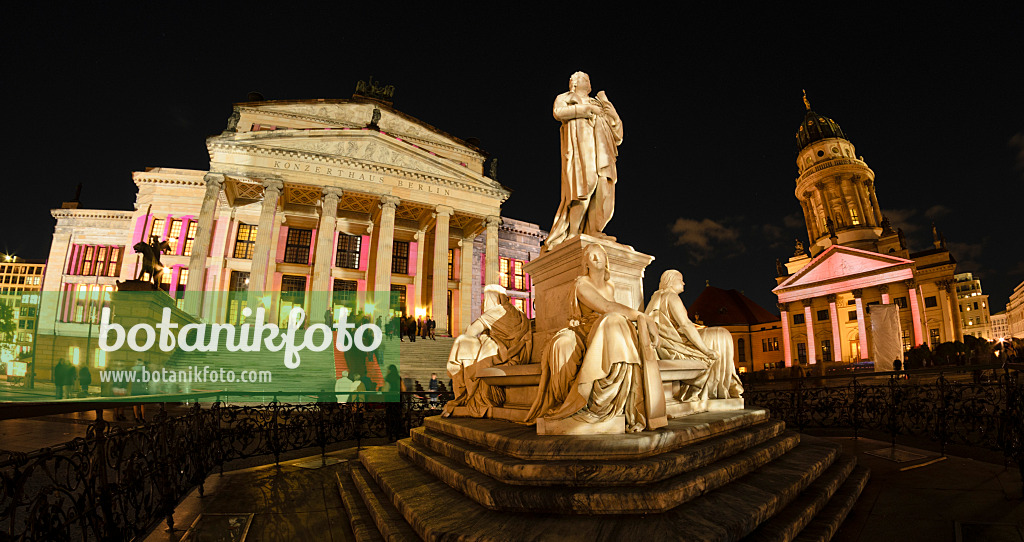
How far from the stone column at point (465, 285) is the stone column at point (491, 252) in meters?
1.40

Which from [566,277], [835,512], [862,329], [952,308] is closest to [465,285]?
[566,277]

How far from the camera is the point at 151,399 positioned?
33.4ft

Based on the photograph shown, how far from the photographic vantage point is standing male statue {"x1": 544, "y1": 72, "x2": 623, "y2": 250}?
5320 mm

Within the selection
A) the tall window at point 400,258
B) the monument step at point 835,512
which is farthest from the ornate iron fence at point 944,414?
the tall window at point 400,258

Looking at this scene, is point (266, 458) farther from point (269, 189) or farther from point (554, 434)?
point (269, 189)

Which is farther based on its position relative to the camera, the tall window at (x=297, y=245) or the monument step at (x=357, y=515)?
the tall window at (x=297, y=245)

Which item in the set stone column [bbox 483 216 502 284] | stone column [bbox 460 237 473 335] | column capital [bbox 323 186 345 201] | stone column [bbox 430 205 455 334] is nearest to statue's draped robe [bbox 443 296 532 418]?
stone column [bbox 430 205 455 334]

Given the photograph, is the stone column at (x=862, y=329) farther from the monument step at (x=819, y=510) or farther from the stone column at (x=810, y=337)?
the monument step at (x=819, y=510)

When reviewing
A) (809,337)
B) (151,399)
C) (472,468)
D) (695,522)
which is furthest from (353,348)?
(809,337)

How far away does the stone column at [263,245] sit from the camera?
21.0 metres

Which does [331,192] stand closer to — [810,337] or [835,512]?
[835,512]

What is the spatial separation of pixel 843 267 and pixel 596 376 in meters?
48.1

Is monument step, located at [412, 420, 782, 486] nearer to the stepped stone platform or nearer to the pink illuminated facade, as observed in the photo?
the stepped stone platform

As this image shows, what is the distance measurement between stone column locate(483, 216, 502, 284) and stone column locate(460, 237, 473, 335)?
4.59 feet
